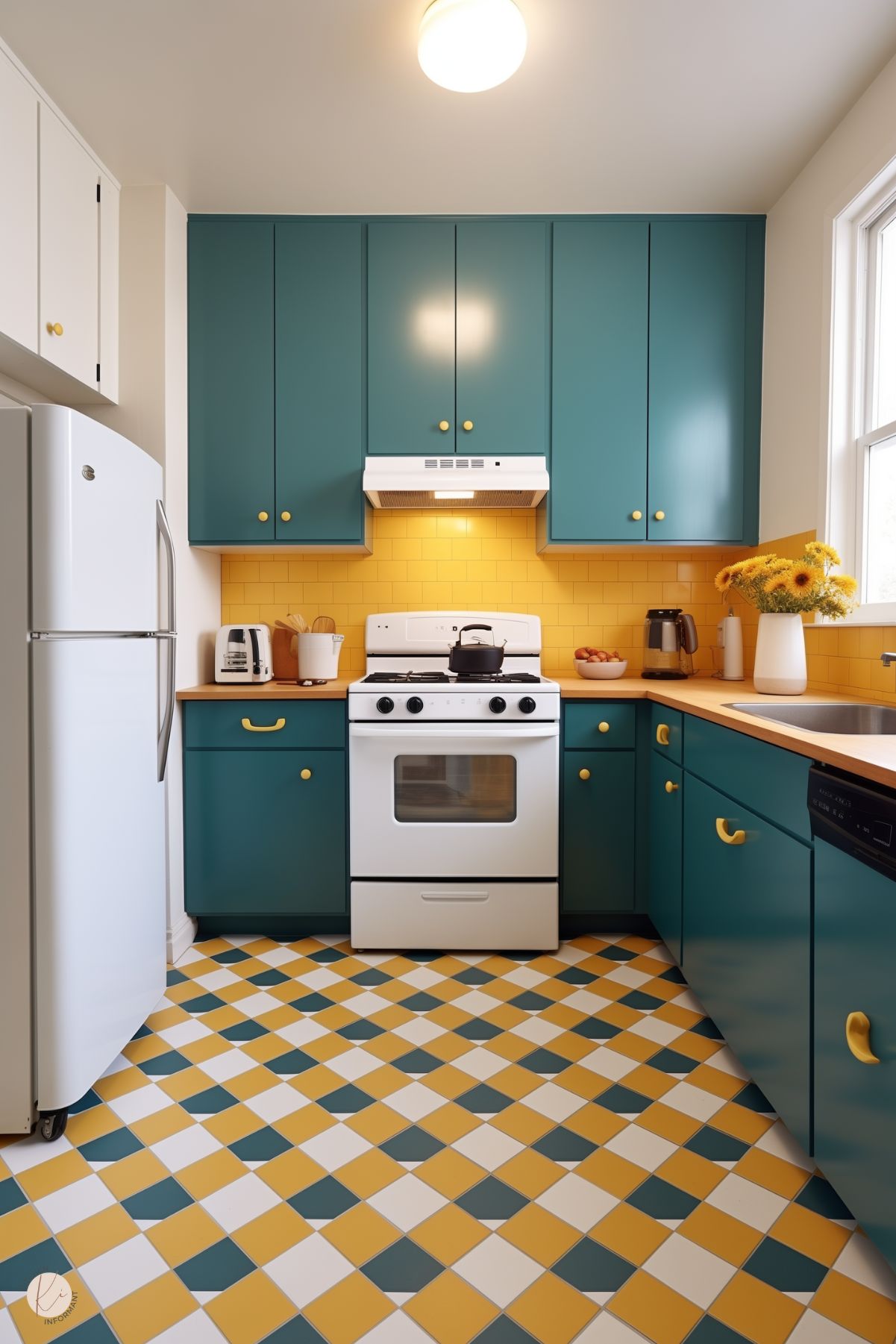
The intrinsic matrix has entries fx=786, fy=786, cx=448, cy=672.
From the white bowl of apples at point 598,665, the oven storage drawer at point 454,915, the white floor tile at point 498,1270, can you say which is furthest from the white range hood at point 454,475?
the white floor tile at point 498,1270

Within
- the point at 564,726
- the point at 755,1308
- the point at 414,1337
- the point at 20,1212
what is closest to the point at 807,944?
the point at 755,1308

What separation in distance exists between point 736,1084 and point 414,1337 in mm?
1027

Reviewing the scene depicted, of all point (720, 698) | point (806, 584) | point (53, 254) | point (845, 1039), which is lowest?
point (845, 1039)

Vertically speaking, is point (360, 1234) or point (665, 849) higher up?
point (665, 849)

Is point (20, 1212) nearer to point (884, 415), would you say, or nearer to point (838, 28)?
point (884, 415)

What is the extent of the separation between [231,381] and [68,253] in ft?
2.31

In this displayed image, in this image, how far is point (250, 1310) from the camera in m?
1.30

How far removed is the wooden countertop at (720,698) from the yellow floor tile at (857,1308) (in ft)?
2.83

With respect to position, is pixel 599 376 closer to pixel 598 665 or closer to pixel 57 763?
pixel 598 665

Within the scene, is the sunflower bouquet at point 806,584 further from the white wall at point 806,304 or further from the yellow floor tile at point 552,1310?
the yellow floor tile at point 552,1310

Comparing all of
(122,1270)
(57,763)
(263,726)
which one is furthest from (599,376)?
(122,1270)

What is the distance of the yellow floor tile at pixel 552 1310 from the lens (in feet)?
Result: 4.14

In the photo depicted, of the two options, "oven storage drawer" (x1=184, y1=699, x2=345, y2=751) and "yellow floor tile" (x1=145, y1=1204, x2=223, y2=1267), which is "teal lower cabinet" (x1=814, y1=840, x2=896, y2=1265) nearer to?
"yellow floor tile" (x1=145, y1=1204, x2=223, y2=1267)

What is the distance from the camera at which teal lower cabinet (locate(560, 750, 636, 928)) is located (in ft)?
9.16
